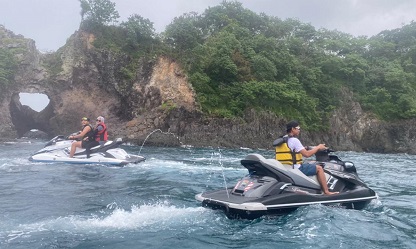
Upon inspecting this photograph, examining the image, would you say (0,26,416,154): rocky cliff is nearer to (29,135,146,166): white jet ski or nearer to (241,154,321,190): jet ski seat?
(29,135,146,166): white jet ski

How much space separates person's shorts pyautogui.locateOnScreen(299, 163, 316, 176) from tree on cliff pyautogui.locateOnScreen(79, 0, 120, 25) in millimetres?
31328

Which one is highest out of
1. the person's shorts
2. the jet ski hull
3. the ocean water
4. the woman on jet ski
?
the woman on jet ski

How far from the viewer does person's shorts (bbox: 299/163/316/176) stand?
8.38 meters

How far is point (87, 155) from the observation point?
15.9m

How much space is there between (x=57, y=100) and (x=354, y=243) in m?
34.1

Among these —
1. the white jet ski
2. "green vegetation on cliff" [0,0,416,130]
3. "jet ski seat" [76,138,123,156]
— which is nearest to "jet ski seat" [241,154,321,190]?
the white jet ski

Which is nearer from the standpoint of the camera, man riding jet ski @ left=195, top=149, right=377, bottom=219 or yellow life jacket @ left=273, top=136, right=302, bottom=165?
man riding jet ski @ left=195, top=149, right=377, bottom=219

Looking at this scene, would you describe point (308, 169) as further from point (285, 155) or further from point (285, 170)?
point (285, 170)

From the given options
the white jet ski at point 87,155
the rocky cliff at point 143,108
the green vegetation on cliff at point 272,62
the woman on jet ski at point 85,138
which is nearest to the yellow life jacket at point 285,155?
the white jet ski at point 87,155

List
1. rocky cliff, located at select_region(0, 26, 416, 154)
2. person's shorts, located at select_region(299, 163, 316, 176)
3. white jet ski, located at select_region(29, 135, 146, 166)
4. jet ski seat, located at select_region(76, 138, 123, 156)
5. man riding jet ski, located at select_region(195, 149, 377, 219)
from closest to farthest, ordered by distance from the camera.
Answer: man riding jet ski, located at select_region(195, 149, 377, 219) → person's shorts, located at select_region(299, 163, 316, 176) → white jet ski, located at select_region(29, 135, 146, 166) → jet ski seat, located at select_region(76, 138, 123, 156) → rocky cliff, located at select_region(0, 26, 416, 154)

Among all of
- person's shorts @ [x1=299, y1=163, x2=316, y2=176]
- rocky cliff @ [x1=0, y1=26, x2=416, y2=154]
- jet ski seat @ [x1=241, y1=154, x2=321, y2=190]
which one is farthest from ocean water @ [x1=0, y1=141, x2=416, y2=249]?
rocky cliff @ [x1=0, y1=26, x2=416, y2=154]

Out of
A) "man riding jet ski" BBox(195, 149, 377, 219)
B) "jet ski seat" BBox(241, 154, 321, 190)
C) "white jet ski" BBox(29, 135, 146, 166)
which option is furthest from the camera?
"white jet ski" BBox(29, 135, 146, 166)

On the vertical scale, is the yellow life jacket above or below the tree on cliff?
below

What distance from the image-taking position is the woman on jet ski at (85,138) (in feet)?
51.7
